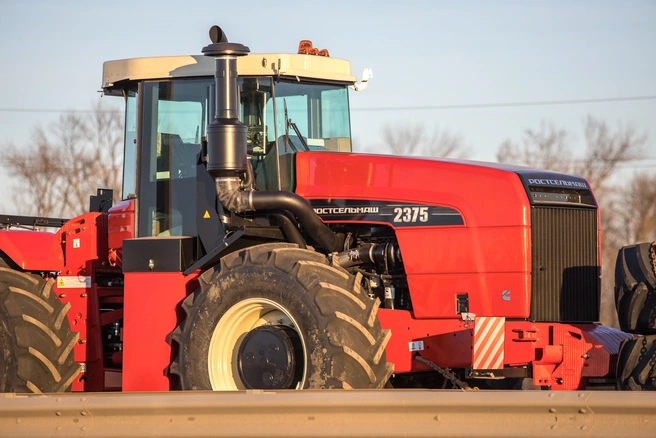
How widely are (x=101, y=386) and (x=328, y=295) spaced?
3.28 meters

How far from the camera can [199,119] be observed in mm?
8797

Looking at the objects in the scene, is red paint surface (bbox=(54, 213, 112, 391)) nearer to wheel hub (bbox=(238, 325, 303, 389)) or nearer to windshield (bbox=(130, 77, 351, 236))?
windshield (bbox=(130, 77, 351, 236))

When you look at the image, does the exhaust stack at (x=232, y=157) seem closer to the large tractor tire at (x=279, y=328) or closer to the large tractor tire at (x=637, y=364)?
the large tractor tire at (x=279, y=328)

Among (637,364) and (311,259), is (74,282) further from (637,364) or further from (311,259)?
(637,364)

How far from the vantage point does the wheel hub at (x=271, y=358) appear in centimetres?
756

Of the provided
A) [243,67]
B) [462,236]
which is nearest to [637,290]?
[462,236]

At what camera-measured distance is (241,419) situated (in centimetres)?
525

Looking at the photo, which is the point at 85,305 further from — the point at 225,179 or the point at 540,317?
the point at 540,317

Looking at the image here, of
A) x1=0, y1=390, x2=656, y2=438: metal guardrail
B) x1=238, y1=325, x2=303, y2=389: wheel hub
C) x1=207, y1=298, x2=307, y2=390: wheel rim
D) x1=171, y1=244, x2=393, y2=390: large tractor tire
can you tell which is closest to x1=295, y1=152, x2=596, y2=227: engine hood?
x1=171, y1=244, x2=393, y2=390: large tractor tire

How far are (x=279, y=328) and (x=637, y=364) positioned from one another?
269cm

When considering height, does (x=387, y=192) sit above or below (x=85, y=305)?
above

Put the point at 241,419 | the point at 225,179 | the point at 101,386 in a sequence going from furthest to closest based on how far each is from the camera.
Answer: the point at 101,386 → the point at 225,179 → the point at 241,419

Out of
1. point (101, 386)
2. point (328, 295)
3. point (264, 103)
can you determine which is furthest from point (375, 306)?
point (101, 386)

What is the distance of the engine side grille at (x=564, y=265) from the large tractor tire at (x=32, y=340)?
432 cm
